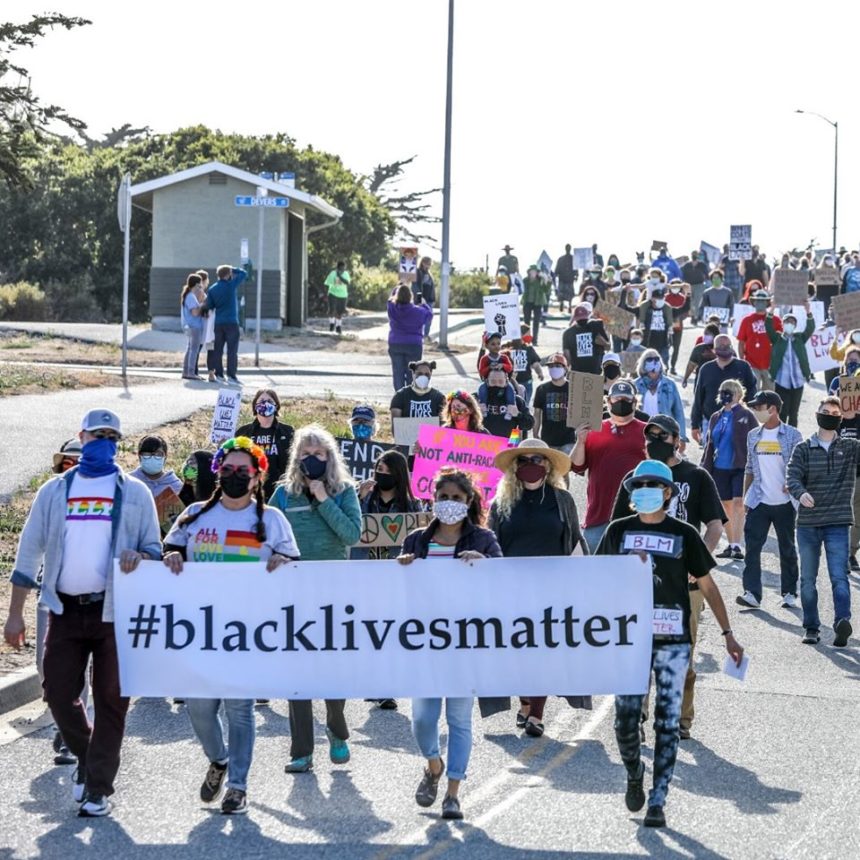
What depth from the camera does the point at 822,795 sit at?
949 centimetres

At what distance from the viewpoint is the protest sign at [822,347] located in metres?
29.8

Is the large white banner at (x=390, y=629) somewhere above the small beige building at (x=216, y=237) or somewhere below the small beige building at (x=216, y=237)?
below

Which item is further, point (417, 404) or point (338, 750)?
point (417, 404)

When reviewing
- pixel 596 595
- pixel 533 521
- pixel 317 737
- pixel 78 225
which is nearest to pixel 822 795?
pixel 596 595

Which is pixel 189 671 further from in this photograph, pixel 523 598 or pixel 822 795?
pixel 822 795

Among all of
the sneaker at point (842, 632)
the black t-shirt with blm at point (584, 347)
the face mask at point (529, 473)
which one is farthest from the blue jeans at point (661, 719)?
the black t-shirt with blm at point (584, 347)

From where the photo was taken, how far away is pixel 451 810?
897cm

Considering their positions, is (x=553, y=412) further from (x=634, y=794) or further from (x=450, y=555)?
(x=634, y=794)

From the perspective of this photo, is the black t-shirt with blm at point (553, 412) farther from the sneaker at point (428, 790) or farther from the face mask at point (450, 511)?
the sneaker at point (428, 790)

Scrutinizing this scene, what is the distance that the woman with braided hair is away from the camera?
9.15 metres

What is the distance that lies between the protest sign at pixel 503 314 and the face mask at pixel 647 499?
18887 mm

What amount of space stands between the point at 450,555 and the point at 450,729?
0.88 m

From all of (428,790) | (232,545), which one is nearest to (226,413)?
(232,545)

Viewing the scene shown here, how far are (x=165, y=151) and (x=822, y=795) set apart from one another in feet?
160
